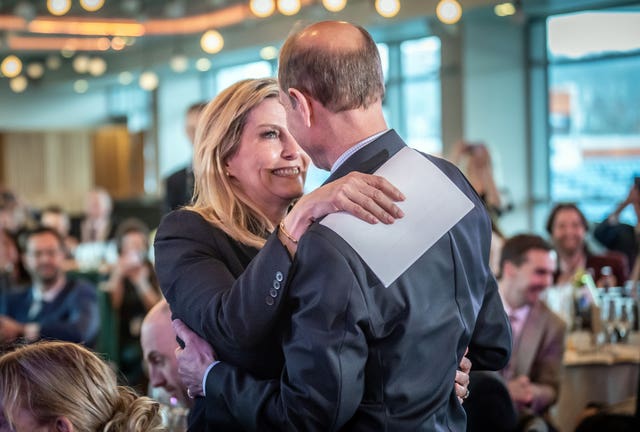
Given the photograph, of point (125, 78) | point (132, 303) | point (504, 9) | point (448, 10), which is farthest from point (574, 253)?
point (125, 78)

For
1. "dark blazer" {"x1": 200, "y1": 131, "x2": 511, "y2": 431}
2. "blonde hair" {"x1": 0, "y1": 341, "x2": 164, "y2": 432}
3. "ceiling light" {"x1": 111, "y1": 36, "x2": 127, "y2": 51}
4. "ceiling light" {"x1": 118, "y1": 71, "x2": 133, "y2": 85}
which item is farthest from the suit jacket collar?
"ceiling light" {"x1": 118, "y1": 71, "x2": 133, "y2": 85}

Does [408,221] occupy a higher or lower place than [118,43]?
lower

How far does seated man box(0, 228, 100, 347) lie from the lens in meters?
5.70

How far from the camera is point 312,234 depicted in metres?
1.51

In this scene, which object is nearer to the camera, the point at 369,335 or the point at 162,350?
the point at 369,335

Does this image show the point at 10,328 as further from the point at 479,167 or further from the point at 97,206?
the point at 97,206

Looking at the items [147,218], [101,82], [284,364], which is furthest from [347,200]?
[101,82]

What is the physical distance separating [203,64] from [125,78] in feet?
7.44

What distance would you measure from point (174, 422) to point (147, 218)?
9.98m

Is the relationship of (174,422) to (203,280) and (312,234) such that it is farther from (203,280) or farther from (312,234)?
(312,234)

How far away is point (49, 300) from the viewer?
592cm

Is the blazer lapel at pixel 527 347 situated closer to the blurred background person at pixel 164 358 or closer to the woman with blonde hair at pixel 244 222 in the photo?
the blurred background person at pixel 164 358

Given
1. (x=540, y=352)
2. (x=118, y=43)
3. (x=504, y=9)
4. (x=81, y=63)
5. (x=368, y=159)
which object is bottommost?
(x=540, y=352)

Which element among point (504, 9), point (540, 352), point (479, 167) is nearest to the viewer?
point (540, 352)
